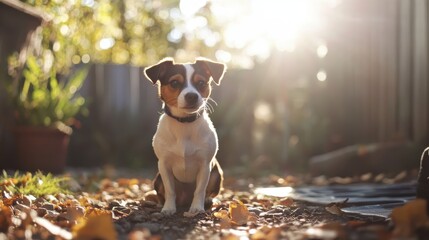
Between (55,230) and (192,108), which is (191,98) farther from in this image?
(55,230)

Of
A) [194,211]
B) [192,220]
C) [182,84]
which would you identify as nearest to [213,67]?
[182,84]

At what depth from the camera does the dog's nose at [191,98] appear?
12.3ft

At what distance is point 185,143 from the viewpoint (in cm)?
386

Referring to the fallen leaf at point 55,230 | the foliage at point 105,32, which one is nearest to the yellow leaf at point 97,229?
the fallen leaf at point 55,230

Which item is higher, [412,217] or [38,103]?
[38,103]

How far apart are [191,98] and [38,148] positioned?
3809mm

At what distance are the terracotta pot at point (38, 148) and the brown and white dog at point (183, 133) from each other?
3355 millimetres

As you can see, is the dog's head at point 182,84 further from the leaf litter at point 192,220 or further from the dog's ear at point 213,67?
the leaf litter at point 192,220

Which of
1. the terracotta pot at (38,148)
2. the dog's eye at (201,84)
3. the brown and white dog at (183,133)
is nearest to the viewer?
the brown and white dog at (183,133)

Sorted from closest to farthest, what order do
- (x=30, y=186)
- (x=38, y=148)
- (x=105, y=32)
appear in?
(x=30, y=186), (x=38, y=148), (x=105, y=32)

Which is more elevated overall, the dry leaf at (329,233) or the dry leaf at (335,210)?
the dry leaf at (329,233)

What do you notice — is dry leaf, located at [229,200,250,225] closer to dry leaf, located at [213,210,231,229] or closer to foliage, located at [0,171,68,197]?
dry leaf, located at [213,210,231,229]

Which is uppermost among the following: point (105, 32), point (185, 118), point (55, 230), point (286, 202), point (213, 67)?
point (105, 32)

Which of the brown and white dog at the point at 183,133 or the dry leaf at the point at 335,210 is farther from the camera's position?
the brown and white dog at the point at 183,133
